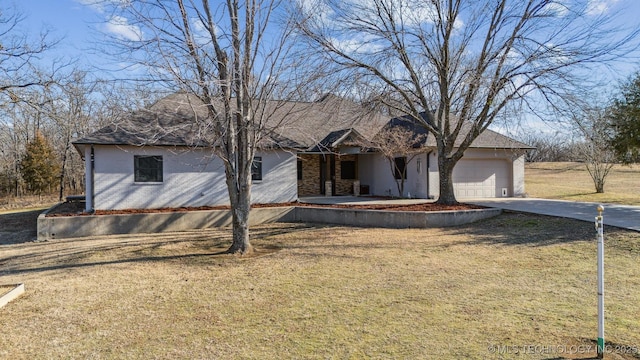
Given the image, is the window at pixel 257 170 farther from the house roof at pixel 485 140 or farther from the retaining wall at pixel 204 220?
the house roof at pixel 485 140

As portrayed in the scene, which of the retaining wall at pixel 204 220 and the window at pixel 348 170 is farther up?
the window at pixel 348 170

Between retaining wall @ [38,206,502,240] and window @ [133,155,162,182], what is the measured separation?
8.01 ft

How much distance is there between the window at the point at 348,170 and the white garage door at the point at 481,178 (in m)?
5.41

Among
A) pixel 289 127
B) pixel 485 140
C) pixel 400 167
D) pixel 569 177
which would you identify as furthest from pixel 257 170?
pixel 569 177

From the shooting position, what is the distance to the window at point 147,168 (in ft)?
48.5

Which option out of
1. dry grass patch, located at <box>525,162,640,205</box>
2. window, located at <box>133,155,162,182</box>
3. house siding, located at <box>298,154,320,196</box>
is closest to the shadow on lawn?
house siding, located at <box>298,154,320,196</box>

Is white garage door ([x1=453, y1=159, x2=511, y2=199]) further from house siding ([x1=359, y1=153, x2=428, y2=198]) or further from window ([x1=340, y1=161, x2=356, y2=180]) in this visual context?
window ([x1=340, y1=161, x2=356, y2=180])

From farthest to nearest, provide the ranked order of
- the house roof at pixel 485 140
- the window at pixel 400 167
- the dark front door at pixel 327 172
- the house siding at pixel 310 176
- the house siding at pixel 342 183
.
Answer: the house siding at pixel 342 183 → the dark front door at pixel 327 172 → the house siding at pixel 310 176 → the window at pixel 400 167 → the house roof at pixel 485 140

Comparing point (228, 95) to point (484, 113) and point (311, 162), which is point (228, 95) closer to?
point (484, 113)

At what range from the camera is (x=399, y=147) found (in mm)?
17250

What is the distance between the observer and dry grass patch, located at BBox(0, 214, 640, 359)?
430 cm

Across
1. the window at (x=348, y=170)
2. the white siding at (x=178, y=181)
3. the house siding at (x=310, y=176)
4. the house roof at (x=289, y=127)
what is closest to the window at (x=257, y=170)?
the white siding at (x=178, y=181)

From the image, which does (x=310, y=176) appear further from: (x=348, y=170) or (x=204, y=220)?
(x=204, y=220)

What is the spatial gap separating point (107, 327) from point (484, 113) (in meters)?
12.4
